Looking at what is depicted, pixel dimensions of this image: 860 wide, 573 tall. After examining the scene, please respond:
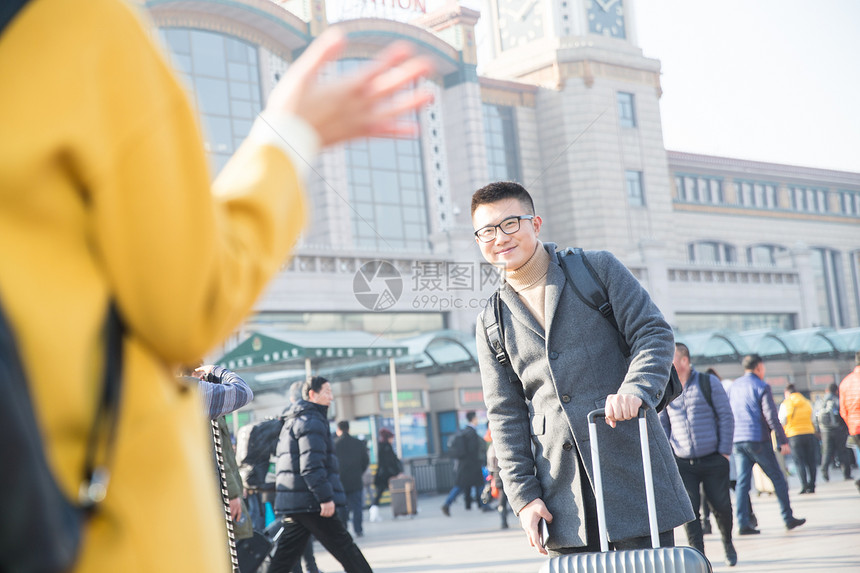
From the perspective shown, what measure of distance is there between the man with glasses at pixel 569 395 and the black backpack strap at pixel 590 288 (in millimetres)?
18

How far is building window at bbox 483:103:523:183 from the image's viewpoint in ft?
147

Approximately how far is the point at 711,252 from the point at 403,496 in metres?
37.1

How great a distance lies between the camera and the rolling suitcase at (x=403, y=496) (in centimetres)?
1783

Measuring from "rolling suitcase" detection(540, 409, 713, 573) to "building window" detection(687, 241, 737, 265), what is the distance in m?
48.1

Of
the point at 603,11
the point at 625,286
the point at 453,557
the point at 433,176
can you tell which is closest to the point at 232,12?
the point at 433,176

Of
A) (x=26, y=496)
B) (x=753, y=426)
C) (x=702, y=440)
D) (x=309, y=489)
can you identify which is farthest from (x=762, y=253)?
(x=26, y=496)

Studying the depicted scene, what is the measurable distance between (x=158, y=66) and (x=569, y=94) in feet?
152

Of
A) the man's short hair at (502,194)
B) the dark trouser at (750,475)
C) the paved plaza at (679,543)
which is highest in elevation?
the man's short hair at (502,194)

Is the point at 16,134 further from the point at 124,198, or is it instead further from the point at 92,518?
the point at 92,518

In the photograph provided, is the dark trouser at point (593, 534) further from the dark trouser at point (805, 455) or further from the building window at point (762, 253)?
the building window at point (762, 253)

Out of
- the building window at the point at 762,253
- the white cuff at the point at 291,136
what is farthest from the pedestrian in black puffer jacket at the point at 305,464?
the building window at the point at 762,253

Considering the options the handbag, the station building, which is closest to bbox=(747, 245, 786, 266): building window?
the station building

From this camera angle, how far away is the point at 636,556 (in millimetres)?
3355

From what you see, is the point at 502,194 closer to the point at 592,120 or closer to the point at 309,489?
the point at 309,489
